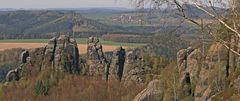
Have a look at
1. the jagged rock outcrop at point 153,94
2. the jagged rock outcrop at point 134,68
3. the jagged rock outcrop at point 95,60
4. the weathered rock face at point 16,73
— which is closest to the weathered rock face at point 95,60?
the jagged rock outcrop at point 95,60

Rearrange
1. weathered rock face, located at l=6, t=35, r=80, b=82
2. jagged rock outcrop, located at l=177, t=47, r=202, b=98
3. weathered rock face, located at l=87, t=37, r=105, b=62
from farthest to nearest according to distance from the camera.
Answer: weathered rock face, located at l=87, t=37, r=105, b=62 → weathered rock face, located at l=6, t=35, r=80, b=82 → jagged rock outcrop, located at l=177, t=47, r=202, b=98

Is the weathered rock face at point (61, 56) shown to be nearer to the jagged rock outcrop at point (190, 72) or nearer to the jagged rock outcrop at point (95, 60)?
the jagged rock outcrop at point (95, 60)

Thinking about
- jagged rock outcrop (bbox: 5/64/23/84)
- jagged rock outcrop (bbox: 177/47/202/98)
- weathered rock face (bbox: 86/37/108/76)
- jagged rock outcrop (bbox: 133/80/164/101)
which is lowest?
jagged rock outcrop (bbox: 5/64/23/84)

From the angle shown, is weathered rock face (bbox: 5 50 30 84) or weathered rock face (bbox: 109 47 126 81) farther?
weathered rock face (bbox: 5 50 30 84)

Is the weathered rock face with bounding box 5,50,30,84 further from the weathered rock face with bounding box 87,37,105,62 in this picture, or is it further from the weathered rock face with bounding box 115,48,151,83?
the weathered rock face with bounding box 115,48,151,83

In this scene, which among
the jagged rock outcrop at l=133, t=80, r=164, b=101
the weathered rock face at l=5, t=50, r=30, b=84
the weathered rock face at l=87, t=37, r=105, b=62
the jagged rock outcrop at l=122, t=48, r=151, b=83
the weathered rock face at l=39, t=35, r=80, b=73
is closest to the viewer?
the jagged rock outcrop at l=133, t=80, r=164, b=101

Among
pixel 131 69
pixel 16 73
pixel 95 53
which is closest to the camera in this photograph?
pixel 131 69

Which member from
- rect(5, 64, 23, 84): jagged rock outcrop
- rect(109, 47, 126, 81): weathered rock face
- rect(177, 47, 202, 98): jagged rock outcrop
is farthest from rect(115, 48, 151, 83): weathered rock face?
rect(177, 47, 202, 98): jagged rock outcrop

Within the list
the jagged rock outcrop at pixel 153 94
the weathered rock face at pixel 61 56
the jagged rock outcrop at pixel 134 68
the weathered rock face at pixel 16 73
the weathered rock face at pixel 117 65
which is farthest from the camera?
the weathered rock face at pixel 16 73

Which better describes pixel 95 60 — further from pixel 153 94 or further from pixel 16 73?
pixel 153 94

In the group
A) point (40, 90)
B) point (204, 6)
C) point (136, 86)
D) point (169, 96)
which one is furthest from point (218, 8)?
point (40, 90)

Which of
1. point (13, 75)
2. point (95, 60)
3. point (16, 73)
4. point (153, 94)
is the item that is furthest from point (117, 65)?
point (153, 94)

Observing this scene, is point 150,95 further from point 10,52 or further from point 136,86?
point 10,52

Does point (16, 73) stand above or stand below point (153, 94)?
below
